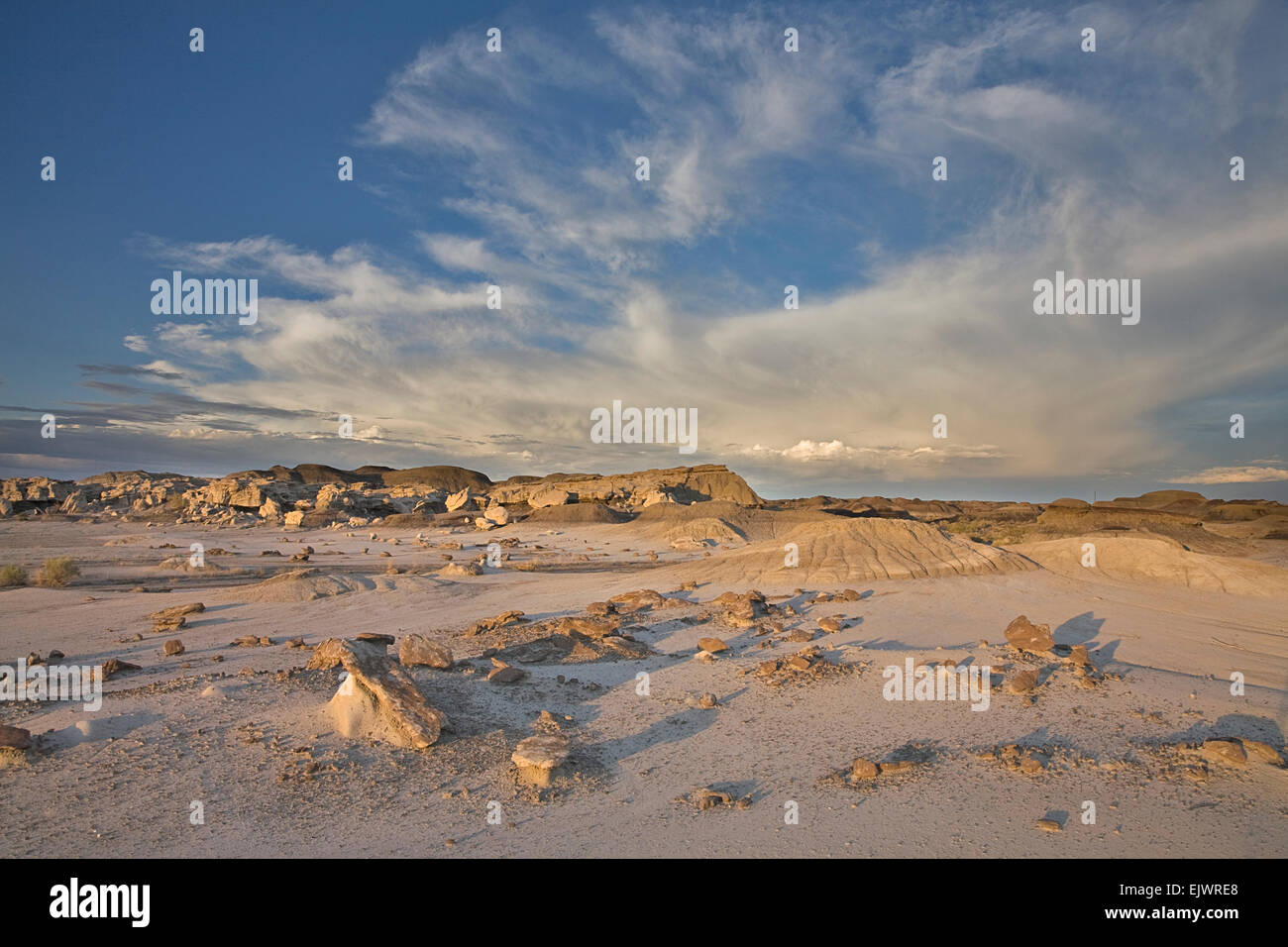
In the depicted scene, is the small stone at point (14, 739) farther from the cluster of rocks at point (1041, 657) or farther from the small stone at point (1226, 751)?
the small stone at point (1226, 751)

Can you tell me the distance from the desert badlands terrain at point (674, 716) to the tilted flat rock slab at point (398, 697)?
4 cm

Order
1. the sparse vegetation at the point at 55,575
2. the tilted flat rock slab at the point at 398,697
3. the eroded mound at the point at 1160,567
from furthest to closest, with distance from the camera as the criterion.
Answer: the sparse vegetation at the point at 55,575 → the eroded mound at the point at 1160,567 → the tilted flat rock slab at the point at 398,697

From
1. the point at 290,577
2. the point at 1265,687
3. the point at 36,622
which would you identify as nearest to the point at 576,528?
the point at 290,577

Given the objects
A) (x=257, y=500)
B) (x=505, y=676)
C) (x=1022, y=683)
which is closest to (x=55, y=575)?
(x=505, y=676)

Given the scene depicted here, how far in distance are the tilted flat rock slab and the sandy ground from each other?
0.19 metres

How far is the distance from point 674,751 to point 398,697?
9.92ft

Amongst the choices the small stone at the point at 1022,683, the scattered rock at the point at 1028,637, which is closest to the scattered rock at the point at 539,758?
the small stone at the point at 1022,683

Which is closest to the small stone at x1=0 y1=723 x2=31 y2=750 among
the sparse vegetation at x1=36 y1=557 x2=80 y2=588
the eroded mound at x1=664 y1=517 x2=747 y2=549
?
the sparse vegetation at x1=36 y1=557 x2=80 y2=588

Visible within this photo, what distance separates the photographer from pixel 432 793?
578 centimetres

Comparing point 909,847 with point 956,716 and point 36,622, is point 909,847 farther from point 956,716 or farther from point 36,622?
point 36,622

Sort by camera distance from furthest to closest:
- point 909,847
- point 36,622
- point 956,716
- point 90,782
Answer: point 36,622 → point 956,716 → point 90,782 → point 909,847

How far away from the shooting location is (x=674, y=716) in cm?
790

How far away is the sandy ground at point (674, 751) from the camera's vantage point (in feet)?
16.5
